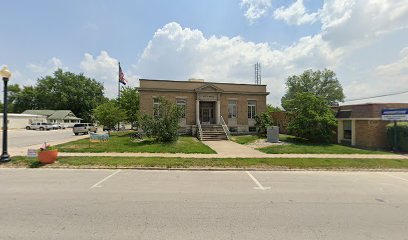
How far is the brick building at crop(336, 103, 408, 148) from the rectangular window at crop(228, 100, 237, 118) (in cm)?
1088

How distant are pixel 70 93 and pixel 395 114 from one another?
246ft

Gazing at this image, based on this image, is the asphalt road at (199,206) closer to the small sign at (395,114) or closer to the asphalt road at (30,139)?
the small sign at (395,114)

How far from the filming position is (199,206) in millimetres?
5570

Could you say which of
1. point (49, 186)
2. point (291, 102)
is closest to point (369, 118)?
point (291, 102)

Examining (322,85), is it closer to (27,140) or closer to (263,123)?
(263,123)

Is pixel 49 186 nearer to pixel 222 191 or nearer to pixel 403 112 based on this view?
pixel 222 191

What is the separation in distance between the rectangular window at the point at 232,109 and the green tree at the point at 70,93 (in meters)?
53.6

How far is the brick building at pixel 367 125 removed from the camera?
17391 millimetres

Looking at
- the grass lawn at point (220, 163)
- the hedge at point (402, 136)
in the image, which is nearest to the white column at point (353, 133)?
the hedge at point (402, 136)

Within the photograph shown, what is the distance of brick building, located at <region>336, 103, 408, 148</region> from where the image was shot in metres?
17.4

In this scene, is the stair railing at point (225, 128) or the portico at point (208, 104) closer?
the stair railing at point (225, 128)

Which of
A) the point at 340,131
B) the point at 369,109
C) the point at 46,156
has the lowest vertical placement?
the point at 46,156

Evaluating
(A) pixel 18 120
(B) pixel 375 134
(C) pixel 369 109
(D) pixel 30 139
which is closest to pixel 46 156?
(D) pixel 30 139

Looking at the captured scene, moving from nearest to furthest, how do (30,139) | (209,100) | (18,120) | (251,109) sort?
(30,139) → (209,100) → (251,109) → (18,120)
